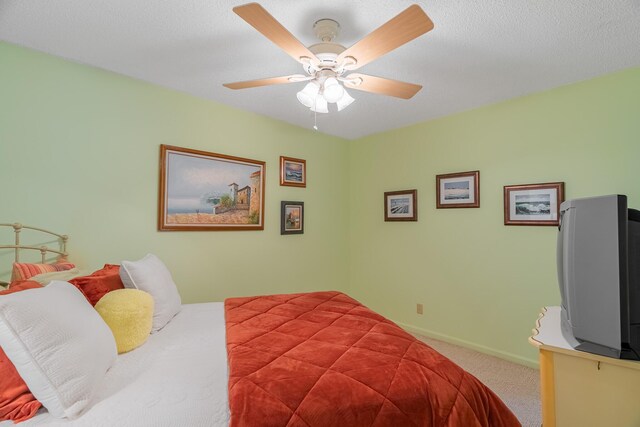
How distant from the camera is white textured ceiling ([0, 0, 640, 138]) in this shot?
1.67 m

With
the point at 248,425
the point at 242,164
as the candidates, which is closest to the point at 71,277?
the point at 248,425

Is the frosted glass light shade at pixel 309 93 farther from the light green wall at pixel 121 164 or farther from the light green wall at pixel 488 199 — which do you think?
the light green wall at pixel 488 199

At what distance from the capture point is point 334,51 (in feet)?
5.77

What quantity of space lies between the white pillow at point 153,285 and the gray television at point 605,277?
6.97 feet

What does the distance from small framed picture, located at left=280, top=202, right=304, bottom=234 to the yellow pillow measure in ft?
6.57

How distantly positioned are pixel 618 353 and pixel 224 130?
3.14m

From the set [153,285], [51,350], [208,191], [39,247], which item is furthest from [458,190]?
[39,247]

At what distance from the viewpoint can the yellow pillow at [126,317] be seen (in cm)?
149

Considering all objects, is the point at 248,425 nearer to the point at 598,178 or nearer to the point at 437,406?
the point at 437,406

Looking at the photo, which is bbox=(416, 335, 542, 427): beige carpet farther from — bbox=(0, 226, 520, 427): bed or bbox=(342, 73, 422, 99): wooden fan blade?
bbox=(342, 73, 422, 99): wooden fan blade

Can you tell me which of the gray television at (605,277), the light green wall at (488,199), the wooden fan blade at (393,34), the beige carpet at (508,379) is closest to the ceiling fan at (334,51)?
the wooden fan blade at (393,34)

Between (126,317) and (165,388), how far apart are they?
533mm

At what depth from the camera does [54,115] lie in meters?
2.18

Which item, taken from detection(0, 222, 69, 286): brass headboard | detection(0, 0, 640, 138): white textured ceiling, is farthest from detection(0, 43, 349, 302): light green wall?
detection(0, 0, 640, 138): white textured ceiling
